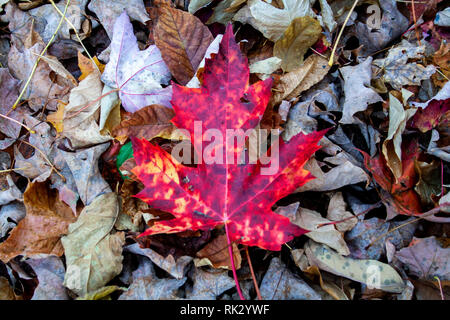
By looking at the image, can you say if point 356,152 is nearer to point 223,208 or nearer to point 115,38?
point 223,208

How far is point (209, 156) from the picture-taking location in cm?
94

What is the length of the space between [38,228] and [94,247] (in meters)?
0.20

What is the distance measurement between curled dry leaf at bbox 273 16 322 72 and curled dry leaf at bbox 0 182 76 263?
0.92m

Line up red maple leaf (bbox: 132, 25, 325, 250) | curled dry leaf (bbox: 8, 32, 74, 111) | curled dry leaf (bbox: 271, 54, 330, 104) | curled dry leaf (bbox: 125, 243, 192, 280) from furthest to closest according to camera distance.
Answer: curled dry leaf (bbox: 8, 32, 74, 111), curled dry leaf (bbox: 271, 54, 330, 104), curled dry leaf (bbox: 125, 243, 192, 280), red maple leaf (bbox: 132, 25, 325, 250)

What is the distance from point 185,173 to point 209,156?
0.28 ft

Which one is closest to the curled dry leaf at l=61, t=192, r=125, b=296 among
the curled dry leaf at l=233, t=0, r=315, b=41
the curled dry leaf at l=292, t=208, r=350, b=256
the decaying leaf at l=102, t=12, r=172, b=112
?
the decaying leaf at l=102, t=12, r=172, b=112

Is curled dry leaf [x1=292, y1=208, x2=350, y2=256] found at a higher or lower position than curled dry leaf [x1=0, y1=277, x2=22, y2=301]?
A: higher

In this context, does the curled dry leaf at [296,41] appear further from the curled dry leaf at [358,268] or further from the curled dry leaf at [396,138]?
the curled dry leaf at [358,268]

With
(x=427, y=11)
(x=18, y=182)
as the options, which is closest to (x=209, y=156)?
(x=18, y=182)

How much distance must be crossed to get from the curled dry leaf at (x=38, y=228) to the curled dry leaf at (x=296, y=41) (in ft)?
3.01

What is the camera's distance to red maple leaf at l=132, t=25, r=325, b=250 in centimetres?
92

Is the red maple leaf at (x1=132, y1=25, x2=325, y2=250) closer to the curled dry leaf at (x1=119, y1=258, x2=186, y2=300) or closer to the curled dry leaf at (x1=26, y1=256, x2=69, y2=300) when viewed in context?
the curled dry leaf at (x1=119, y1=258, x2=186, y2=300)

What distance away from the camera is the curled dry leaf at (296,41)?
45.4 inches
